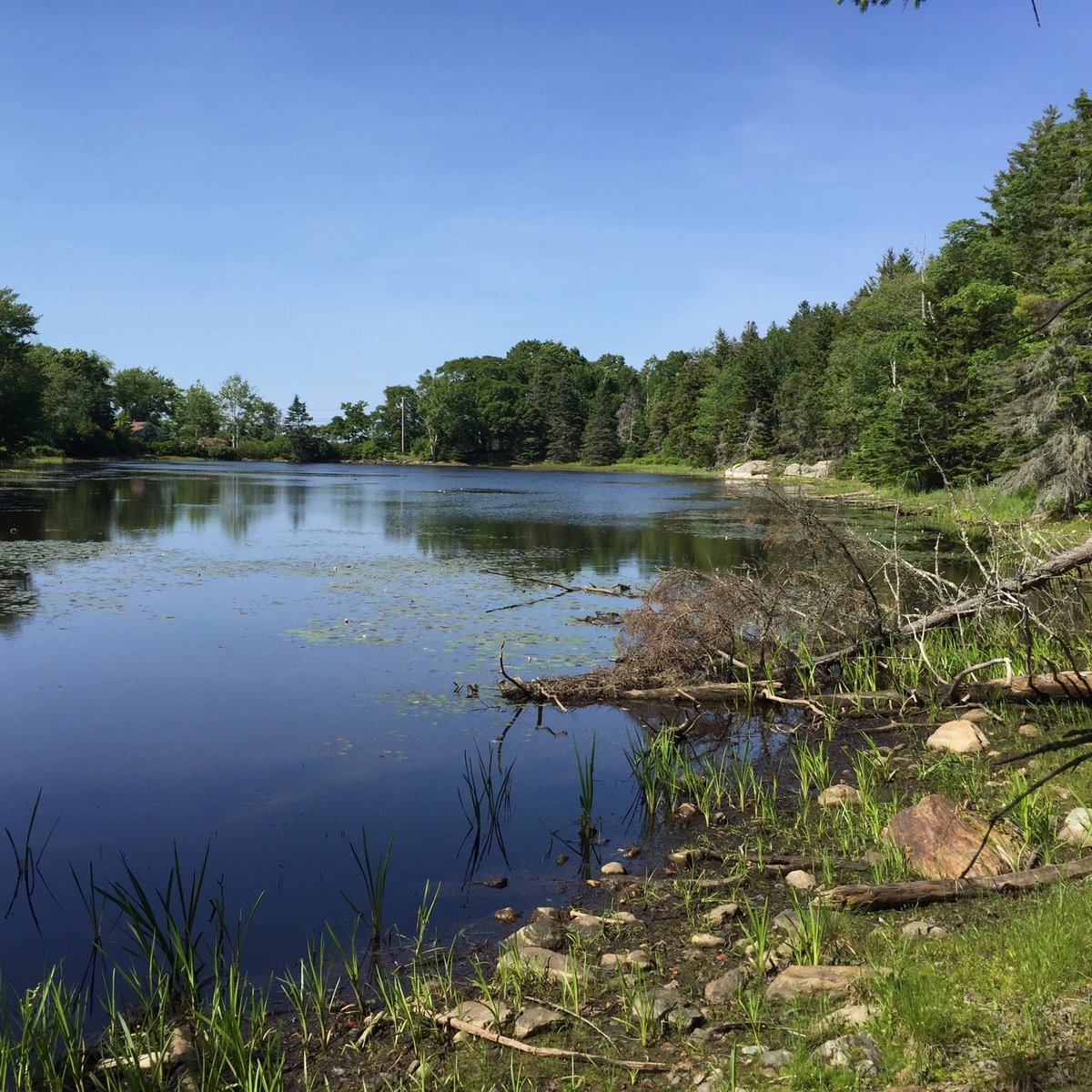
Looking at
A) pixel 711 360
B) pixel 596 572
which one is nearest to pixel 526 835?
pixel 596 572

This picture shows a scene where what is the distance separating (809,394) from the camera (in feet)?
269

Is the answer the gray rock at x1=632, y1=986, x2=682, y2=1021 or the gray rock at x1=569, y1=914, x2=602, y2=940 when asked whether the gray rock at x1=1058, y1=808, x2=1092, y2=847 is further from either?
the gray rock at x1=569, y1=914, x2=602, y2=940

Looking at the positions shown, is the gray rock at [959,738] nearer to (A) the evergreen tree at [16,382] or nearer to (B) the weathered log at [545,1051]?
(B) the weathered log at [545,1051]

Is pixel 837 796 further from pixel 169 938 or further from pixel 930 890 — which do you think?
pixel 169 938

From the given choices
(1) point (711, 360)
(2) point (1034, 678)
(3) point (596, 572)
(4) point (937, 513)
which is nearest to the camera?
(2) point (1034, 678)

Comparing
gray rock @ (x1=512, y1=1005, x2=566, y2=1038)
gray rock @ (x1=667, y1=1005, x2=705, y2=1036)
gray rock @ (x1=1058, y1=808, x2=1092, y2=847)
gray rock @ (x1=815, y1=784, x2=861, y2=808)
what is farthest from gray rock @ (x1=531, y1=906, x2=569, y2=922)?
gray rock @ (x1=1058, y1=808, x2=1092, y2=847)

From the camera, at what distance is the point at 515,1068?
14.6ft

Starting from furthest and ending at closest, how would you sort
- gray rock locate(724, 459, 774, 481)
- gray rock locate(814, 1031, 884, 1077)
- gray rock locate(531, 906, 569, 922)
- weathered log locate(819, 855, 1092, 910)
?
gray rock locate(724, 459, 774, 481)
gray rock locate(531, 906, 569, 922)
weathered log locate(819, 855, 1092, 910)
gray rock locate(814, 1031, 884, 1077)

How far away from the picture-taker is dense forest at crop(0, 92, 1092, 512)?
100 ft

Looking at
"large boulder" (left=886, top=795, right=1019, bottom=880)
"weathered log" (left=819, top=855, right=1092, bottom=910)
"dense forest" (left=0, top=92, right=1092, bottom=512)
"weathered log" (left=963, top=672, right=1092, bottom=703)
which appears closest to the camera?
"weathered log" (left=819, top=855, right=1092, bottom=910)

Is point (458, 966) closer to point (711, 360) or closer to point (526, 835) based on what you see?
point (526, 835)

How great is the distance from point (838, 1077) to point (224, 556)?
24.2 metres

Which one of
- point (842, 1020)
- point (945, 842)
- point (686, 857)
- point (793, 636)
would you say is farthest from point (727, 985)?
point (793, 636)

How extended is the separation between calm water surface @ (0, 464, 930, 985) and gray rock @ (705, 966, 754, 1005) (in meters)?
1.98
